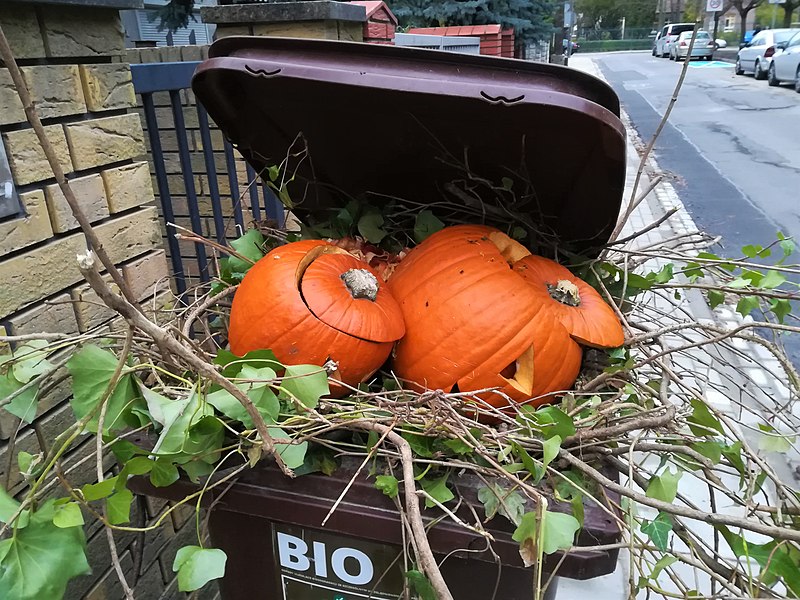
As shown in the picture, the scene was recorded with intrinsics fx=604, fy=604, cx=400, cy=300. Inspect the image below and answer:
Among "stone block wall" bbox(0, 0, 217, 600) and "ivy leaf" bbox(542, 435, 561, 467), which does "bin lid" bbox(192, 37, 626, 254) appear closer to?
"stone block wall" bbox(0, 0, 217, 600)

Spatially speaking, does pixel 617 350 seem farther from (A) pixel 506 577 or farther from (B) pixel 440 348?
(A) pixel 506 577

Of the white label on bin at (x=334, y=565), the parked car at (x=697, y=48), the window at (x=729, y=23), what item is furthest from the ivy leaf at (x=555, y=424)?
the window at (x=729, y=23)

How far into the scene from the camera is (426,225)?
175cm

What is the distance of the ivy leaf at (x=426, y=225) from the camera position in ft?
5.72

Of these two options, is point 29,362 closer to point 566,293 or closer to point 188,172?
point 566,293

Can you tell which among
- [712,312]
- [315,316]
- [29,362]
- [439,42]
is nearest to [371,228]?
[315,316]

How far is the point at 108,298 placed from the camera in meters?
0.78

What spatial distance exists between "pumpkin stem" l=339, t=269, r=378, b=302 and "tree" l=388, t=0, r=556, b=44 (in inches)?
391

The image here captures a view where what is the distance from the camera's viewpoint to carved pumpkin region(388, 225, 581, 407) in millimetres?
1434

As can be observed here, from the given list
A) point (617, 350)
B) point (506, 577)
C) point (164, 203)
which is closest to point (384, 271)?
point (617, 350)

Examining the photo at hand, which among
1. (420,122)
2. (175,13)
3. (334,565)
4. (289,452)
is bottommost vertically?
(334,565)

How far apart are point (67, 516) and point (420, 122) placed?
3.54 feet

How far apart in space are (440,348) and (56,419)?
1050 mm

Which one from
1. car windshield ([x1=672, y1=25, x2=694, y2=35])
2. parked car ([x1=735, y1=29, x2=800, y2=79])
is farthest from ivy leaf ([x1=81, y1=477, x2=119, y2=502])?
car windshield ([x1=672, y1=25, x2=694, y2=35])
